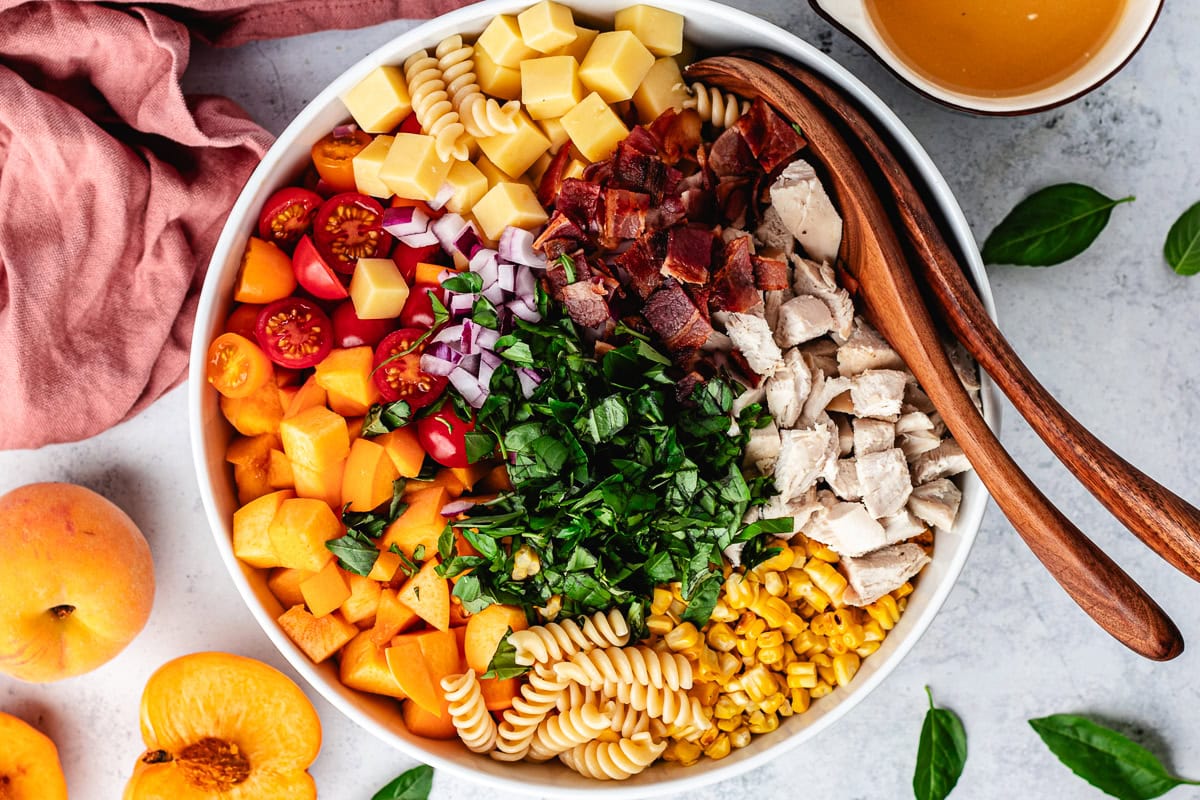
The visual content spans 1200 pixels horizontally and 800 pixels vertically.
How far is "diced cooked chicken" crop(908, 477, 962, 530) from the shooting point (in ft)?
8.09

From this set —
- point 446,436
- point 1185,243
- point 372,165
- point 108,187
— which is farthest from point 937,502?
point 108,187

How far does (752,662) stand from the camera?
2.68 metres

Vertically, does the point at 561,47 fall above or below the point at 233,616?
above

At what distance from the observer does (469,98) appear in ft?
8.05

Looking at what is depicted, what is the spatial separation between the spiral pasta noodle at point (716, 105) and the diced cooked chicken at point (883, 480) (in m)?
0.96

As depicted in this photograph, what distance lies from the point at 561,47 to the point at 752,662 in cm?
175

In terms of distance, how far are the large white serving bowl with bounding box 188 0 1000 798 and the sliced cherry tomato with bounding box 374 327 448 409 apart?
0.45 meters

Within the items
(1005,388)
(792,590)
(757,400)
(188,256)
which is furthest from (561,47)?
(792,590)

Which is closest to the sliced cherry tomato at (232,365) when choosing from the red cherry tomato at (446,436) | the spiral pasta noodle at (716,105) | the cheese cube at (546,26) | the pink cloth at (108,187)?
the pink cloth at (108,187)

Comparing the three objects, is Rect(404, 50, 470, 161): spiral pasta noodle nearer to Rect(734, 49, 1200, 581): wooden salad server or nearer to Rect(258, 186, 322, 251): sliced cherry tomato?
Rect(258, 186, 322, 251): sliced cherry tomato

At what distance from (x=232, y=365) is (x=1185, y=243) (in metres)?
2.72

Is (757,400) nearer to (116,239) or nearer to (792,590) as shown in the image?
(792,590)

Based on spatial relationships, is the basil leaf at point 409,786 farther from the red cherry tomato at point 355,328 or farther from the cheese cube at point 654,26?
the cheese cube at point 654,26

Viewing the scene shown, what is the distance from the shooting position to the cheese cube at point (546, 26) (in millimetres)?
2369
